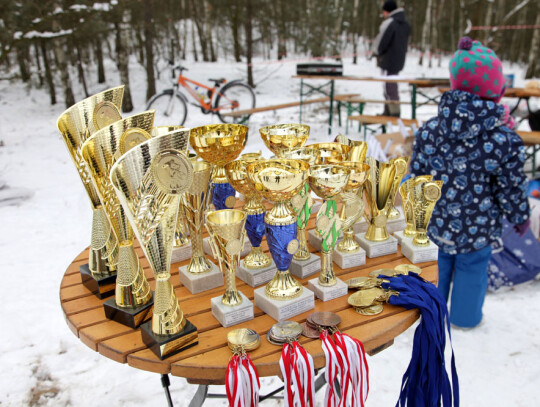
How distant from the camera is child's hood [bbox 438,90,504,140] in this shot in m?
2.04

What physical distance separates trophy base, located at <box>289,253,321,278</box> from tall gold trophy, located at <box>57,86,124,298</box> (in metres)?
0.60

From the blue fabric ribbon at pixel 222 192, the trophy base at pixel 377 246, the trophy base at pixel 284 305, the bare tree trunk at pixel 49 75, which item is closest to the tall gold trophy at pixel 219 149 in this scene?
the blue fabric ribbon at pixel 222 192

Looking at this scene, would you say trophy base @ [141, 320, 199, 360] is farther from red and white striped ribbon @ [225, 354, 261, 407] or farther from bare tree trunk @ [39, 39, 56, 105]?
bare tree trunk @ [39, 39, 56, 105]

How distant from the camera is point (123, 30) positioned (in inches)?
348

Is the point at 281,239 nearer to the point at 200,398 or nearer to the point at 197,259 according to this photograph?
the point at 197,259

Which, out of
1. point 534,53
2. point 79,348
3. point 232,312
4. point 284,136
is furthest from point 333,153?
point 534,53

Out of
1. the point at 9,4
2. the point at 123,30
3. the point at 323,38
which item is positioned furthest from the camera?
the point at 323,38

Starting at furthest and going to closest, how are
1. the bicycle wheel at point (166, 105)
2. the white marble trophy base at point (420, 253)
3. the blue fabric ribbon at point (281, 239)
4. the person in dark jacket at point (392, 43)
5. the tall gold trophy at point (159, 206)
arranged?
the bicycle wheel at point (166, 105)
the person in dark jacket at point (392, 43)
the white marble trophy base at point (420, 253)
the blue fabric ribbon at point (281, 239)
the tall gold trophy at point (159, 206)

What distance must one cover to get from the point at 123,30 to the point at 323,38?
27.2 feet

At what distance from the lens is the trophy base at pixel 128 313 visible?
1.21m

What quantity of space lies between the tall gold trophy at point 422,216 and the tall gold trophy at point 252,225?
52cm

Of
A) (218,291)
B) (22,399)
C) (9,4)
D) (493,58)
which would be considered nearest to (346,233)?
(218,291)

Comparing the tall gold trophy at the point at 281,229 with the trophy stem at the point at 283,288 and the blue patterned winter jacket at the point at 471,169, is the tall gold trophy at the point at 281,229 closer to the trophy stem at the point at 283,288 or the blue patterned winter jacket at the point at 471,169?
the trophy stem at the point at 283,288

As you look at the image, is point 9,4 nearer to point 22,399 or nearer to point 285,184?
point 22,399
